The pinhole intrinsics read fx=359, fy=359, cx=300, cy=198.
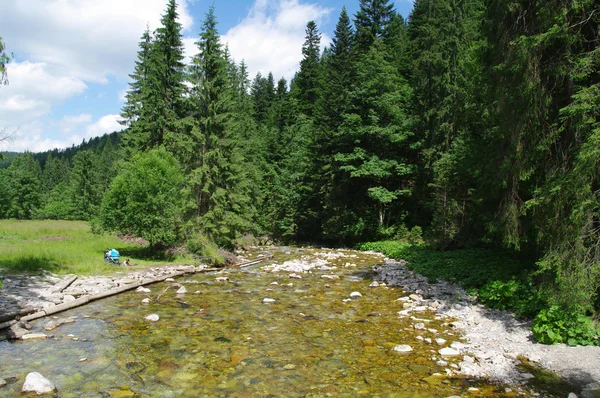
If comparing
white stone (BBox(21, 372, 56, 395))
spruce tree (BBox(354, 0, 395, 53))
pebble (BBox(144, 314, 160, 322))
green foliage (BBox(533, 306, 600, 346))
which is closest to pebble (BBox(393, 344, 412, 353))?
green foliage (BBox(533, 306, 600, 346))

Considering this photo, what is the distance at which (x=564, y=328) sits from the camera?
23.6 ft

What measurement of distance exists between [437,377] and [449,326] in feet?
10.00

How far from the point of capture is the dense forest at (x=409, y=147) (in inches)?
308

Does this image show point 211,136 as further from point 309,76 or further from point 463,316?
point 309,76

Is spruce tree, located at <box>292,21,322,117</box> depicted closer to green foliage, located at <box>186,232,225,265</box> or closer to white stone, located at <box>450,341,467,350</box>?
green foliage, located at <box>186,232,225,265</box>

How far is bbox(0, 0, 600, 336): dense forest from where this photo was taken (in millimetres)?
7816

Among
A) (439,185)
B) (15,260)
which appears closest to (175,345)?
(15,260)

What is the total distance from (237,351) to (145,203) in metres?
12.3

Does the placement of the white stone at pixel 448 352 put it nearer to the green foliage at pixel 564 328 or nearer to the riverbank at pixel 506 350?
the riverbank at pixel 506 350

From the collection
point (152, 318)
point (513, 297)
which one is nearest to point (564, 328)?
point (513, 297)

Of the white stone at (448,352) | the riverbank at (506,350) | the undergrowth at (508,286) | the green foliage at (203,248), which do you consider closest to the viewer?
the riverbank at (506,350)

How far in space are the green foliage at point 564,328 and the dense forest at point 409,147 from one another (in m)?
0.37

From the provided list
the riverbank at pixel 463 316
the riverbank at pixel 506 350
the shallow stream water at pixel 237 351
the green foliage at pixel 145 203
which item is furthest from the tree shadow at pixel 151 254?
the riverbank at pixel 506 350

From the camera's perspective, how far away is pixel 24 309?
29.2ft
